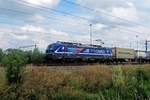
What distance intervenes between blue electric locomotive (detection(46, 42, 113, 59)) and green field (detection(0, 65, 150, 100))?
86.4ft

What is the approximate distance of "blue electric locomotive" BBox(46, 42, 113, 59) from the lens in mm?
48219

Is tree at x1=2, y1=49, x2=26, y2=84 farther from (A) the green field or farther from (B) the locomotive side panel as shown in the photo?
(B) the locomotive side panel

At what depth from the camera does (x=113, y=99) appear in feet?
50.9

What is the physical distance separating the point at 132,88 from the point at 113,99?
360 cm

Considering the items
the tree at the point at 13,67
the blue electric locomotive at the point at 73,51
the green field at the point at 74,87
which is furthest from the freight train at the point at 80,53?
the tree at the point at 13,67

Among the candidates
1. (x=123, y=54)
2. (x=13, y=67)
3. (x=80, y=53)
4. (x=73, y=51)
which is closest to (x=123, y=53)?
(x=123, y=54)

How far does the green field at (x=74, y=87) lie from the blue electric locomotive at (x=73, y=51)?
2635 centimetres

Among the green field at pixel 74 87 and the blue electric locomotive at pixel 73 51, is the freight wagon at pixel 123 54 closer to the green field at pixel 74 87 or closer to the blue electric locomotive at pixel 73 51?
the blue electric locomotive at pixel 73 51

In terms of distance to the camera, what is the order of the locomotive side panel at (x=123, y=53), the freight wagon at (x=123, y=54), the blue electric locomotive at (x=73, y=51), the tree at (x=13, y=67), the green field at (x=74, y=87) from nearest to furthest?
the green field at (x=74, y=87) → the tree at (x=13, y=67) → the blue electric locomotive at (x=73, y=51) → the freight wagon at (x=123, y=54) → the locomotive side panel at (x=123, y=53)

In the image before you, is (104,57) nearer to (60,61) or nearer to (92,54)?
(92,54)

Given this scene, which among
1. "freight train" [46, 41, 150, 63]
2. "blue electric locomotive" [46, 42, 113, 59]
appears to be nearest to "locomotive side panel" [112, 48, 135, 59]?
"freight train" [46, 41, 150, 63]

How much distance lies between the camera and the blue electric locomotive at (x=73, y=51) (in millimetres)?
48219

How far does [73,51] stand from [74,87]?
33130mm

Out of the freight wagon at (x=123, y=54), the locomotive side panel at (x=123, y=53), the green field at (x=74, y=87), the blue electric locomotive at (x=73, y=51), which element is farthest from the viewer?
the locomotive side panel at (x=123, y=53)
